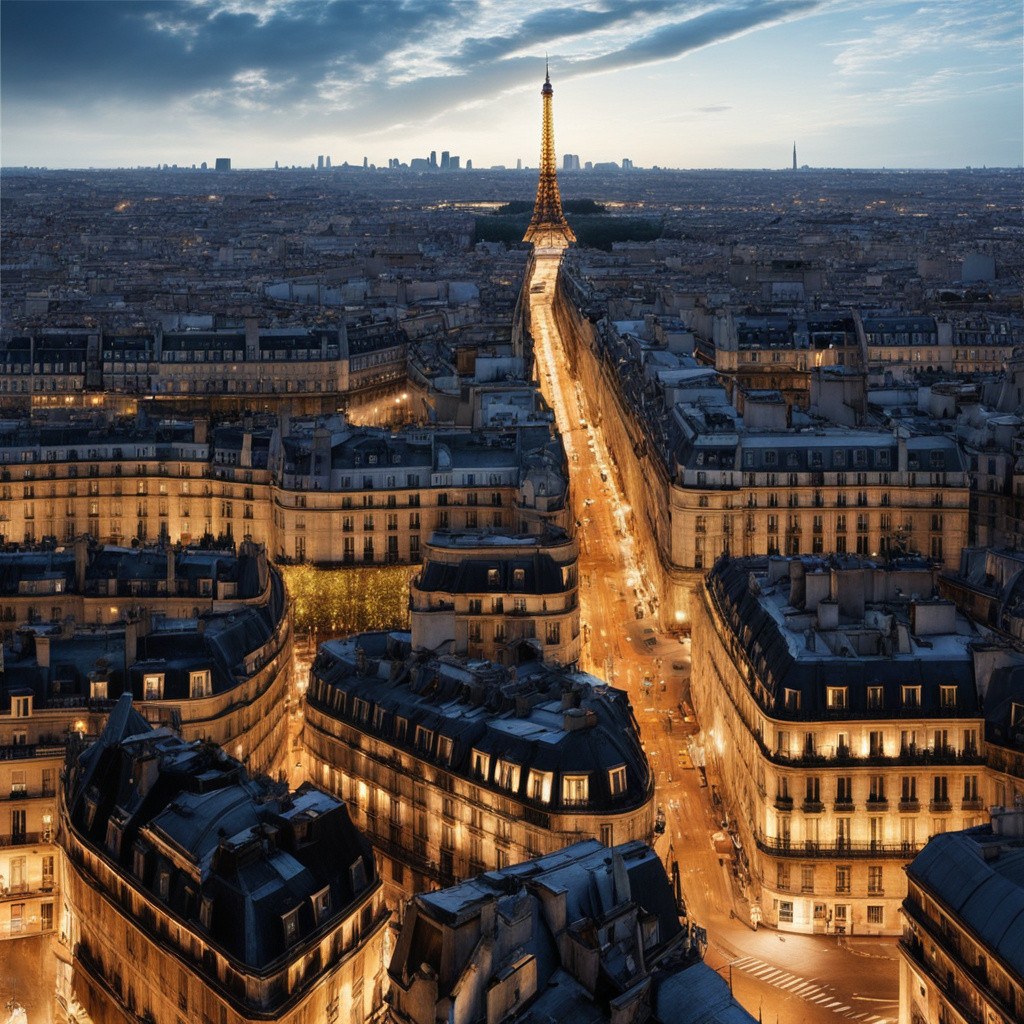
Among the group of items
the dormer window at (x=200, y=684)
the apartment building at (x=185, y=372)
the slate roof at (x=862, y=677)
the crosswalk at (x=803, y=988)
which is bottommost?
the crosswalk at (x=803, y=988)

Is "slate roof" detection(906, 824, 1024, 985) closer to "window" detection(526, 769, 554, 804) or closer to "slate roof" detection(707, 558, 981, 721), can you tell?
"slate roof" detection(707, 558, 981, 721)

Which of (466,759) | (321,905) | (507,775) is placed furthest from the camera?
(466,759)

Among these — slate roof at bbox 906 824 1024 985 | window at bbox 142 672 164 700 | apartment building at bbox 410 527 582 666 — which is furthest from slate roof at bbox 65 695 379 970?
apartment building at bbox 410 527 582 666

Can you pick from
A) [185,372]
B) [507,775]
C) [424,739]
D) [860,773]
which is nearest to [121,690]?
[424,739]

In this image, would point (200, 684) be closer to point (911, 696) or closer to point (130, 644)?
point (130, 644)

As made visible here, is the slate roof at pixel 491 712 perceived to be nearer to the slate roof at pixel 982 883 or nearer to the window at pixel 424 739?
the window at pixel 424 739

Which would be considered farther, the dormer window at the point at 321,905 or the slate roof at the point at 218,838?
the dormer window at the point at 321,905

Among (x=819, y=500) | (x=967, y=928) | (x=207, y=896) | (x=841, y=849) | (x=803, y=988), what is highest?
(x=819, y=500)

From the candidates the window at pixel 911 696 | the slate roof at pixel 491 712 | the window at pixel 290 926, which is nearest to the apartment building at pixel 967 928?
the window at pixel 911 696
